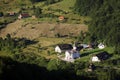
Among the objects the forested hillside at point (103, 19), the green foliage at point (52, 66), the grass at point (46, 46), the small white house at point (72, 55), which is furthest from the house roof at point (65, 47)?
the green foliage at point (52, 66)

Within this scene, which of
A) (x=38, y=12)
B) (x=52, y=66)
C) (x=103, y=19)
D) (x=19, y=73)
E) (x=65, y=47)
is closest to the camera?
(x=19, y=73)

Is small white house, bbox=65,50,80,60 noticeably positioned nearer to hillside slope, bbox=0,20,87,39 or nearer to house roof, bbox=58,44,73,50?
house roof, bbox=58,44,73,50

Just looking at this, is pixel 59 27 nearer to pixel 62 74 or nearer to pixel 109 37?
pixel 109 37

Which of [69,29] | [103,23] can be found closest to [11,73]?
[103,23]

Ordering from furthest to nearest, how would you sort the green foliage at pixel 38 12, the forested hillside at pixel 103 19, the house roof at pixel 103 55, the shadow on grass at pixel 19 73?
the green foliage at pixel 38 12
the forested hillside at pixel 103 19
the house roof at pixel 103 55
the shadow on grass at pixel 19 73

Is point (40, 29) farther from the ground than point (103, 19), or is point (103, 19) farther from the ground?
point (40, 29)

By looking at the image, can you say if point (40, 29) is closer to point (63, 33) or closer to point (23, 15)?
point (63, 33)

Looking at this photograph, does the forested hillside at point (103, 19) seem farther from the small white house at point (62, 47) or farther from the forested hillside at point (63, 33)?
the small white house at point (62, 47)

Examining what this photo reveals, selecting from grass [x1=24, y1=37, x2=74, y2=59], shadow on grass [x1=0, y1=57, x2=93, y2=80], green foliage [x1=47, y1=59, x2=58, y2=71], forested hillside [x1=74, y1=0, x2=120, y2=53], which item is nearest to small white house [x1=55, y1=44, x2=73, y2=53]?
grass [x1=24, y1=37, x2=74, y2=59]

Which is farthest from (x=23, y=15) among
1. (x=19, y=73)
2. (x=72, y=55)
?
(x=19, y=73)
